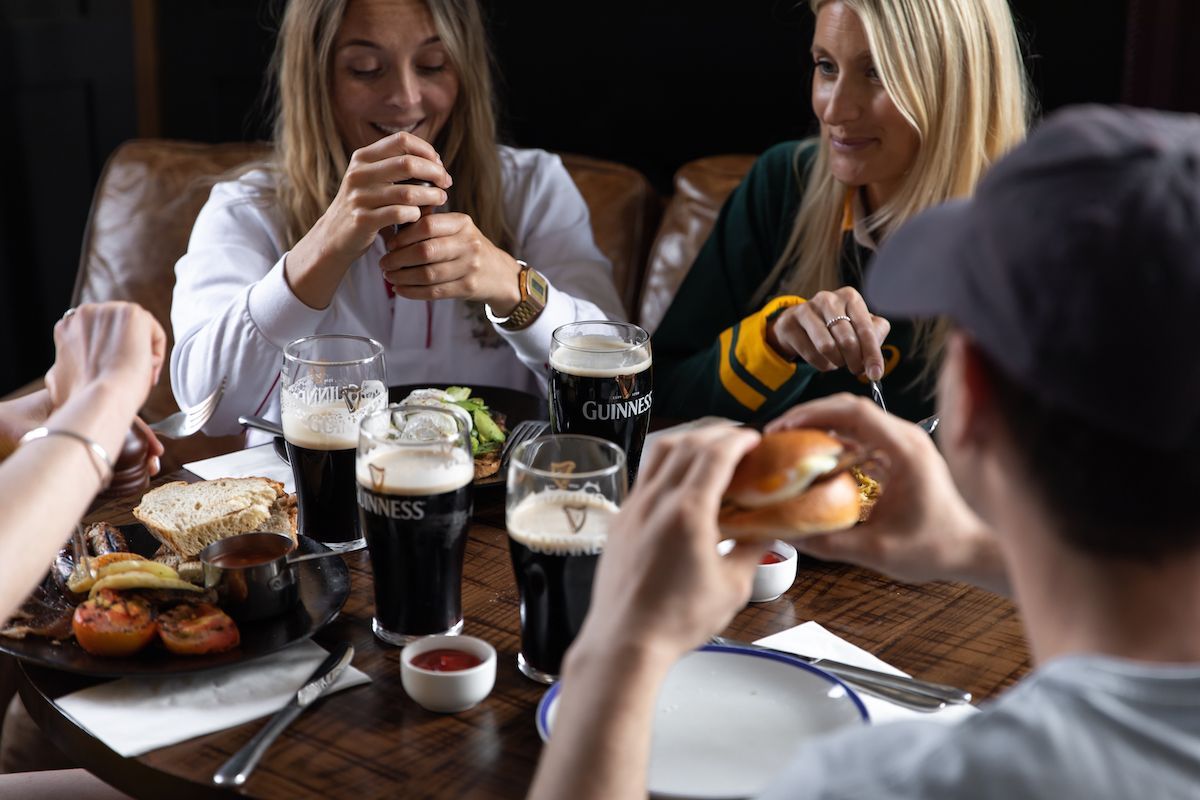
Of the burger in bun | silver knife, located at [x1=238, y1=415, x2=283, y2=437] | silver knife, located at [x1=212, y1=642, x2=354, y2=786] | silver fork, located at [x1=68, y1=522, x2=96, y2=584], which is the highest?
the burger in bun

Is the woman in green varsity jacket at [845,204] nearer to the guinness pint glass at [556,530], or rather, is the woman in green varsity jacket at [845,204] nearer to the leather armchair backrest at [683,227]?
the leather armchair backrest at [683,227]

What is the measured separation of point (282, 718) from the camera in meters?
1.06

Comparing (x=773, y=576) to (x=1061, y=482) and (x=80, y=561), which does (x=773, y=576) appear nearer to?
(x=1061, y=482)

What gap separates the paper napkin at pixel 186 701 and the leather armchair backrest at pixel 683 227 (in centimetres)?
174

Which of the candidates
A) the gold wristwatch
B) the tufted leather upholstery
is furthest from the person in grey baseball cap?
the tufted leather upholstery

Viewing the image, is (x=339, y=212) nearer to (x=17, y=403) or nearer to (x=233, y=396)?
(x=233, y=396)

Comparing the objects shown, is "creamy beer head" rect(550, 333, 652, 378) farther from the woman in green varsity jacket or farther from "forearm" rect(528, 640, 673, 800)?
"forearm" rect(528, 640, 673, 800)

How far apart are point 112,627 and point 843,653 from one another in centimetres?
71

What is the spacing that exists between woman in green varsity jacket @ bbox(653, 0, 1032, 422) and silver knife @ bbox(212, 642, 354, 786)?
0.88 m

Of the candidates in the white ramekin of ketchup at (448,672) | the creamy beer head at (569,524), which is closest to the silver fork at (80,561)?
the white ramekin of ketchup at (448,672)

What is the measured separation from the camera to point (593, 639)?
0.87 meters

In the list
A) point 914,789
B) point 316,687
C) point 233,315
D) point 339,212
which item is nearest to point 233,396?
point 233,315

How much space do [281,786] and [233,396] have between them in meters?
1.13

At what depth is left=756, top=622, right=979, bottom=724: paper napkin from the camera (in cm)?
110
